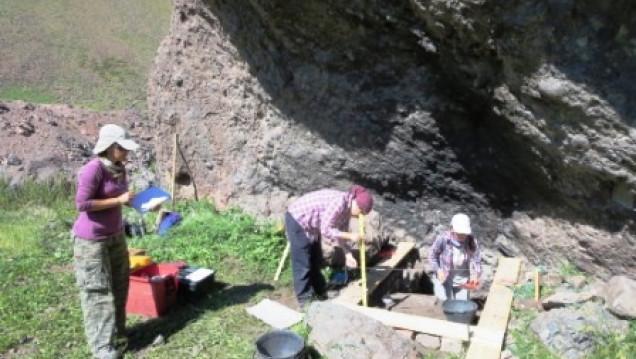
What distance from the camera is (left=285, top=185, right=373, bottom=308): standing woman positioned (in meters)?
5.35

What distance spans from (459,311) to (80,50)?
85.7 feet

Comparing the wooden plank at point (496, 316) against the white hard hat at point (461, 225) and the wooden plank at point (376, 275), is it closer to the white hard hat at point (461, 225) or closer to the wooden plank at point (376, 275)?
the white hard hat at point (461, 225)

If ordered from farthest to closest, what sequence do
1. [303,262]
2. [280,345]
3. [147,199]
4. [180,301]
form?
[180,301]
[303,262]
[147,199]
[280,345]

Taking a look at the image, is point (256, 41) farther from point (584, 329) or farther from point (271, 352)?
point (584, 329)

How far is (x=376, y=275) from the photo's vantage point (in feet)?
Answer: 21.5

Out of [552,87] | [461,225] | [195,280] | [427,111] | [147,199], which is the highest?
[552,87]

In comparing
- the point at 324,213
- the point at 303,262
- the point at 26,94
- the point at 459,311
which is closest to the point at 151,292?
the point at 303,262

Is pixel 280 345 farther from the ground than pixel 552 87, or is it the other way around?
pixel 552 87

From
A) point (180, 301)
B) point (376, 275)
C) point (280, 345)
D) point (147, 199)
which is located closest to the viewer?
point (280, 345)

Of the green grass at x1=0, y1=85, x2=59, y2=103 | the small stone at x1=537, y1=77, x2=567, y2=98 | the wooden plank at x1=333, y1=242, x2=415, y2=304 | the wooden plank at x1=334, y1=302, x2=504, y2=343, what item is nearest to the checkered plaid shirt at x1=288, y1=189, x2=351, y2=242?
the wooden plank at x1=333, y1=242, x2=415, y2=304

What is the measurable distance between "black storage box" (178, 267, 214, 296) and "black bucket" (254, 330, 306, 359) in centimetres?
158

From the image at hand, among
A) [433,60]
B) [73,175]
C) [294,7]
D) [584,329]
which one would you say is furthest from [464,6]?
[73,175]

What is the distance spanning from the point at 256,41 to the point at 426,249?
346cm

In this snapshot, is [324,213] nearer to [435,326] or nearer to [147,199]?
[435,326]
